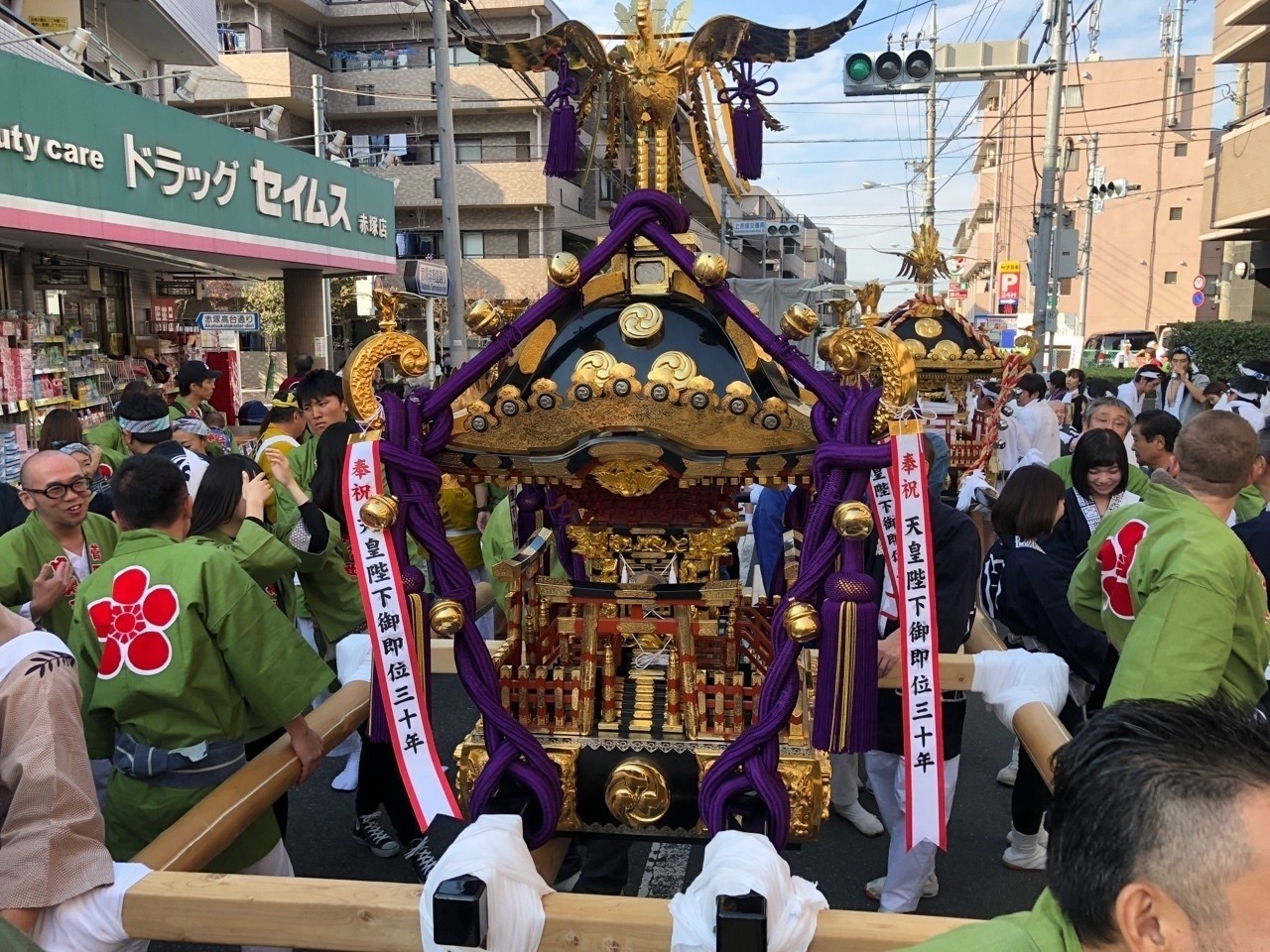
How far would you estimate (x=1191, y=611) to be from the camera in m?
2.16

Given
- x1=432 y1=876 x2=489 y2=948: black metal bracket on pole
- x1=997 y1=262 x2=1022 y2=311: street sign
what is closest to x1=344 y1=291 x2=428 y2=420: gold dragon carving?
x1=432 y1=876 x2=489 y2=948: black metal bracket on pole

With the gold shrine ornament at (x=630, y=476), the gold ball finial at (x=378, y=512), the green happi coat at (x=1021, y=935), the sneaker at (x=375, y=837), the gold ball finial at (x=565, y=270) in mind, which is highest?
the gold ball finial at (x=565, y=270)

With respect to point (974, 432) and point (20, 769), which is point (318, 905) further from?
point (974, 432)

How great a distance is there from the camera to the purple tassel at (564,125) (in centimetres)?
249

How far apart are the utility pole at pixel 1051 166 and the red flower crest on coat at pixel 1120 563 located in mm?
9364

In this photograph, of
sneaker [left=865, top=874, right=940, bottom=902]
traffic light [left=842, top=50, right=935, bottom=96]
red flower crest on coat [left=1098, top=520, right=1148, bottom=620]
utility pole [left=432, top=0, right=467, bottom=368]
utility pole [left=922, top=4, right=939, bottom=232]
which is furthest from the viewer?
utility pole [left=922, top=4, right=939, bottom=232]

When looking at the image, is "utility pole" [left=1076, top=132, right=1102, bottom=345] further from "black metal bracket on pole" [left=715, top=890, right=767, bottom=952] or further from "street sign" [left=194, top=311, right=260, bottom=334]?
"black metal bracket on pole" [left=715, top=890, right=767, bottom=952]

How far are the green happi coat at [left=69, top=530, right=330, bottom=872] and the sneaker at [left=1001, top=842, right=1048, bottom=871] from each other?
2.83m

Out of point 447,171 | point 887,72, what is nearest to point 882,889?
point 887,72

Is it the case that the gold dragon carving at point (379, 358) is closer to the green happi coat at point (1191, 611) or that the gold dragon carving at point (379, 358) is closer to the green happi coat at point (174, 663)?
the green happi coat at point (174, 663)

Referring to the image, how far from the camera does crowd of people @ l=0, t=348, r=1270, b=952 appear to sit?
111 centimetres

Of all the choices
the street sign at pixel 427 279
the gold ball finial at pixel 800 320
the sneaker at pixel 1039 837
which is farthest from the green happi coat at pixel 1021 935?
the street sign at pixel 427 279

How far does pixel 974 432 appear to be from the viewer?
8.34 meters

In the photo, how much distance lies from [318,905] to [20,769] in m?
0.62
